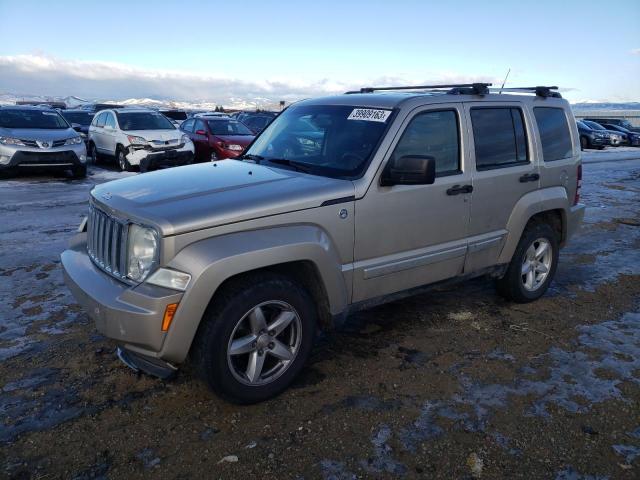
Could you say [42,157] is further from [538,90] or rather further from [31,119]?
[538,90]

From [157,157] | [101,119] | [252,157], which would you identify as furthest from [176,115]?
[252,157]

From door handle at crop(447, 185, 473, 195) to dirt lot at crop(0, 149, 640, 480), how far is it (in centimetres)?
117

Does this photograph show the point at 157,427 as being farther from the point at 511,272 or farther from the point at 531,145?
the point at 531,145

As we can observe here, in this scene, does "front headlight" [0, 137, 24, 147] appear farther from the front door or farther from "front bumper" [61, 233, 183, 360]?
the front door

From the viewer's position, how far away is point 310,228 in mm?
3348

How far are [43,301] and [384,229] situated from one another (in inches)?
125

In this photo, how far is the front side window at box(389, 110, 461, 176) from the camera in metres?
3.91

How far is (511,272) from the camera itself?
491cm

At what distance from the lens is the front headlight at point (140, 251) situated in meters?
2.99

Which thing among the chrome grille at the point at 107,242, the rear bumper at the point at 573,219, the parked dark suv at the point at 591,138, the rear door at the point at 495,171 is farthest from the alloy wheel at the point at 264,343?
the parked dark suv at the point at 591,138

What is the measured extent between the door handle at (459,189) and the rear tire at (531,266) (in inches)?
39.6

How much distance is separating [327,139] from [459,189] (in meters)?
1.09

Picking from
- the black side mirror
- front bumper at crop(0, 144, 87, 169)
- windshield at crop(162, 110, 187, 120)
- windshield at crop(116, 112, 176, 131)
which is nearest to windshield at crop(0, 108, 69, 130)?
front bumper at crop(0, 144, 87, 169)

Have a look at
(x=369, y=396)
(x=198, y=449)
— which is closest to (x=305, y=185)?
(x=369, y=396)
